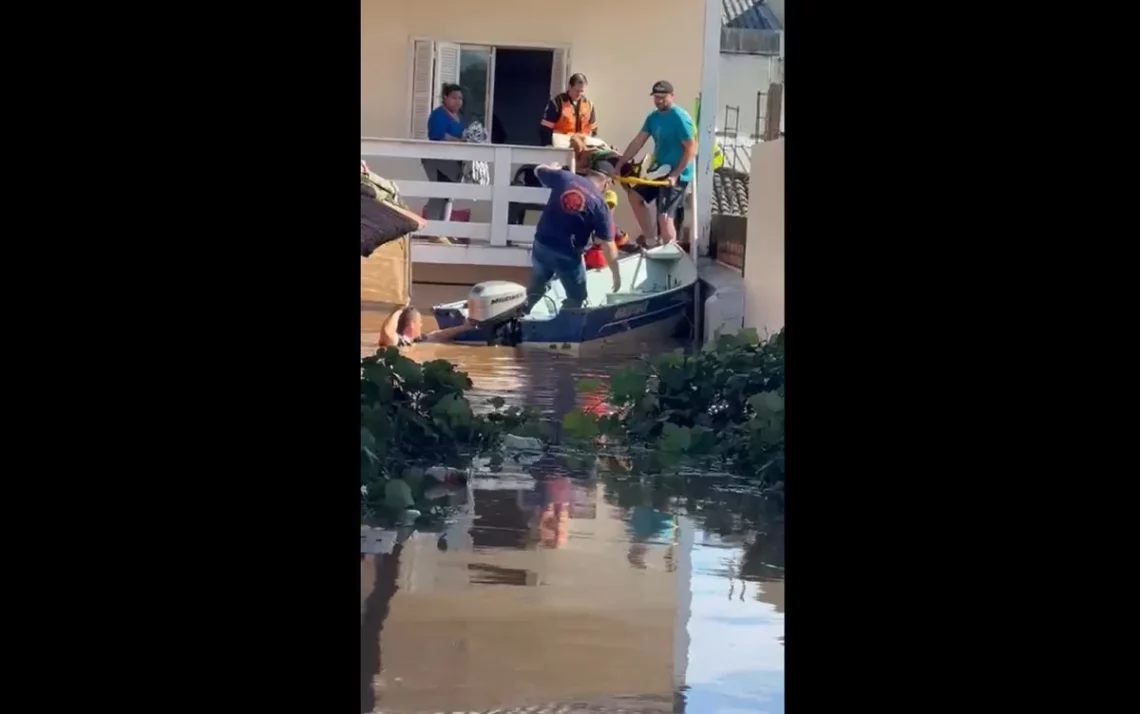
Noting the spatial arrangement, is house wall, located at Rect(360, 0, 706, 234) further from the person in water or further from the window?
the person in water

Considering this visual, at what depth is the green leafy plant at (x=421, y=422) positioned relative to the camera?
466cm

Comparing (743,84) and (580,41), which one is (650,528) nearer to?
(580,41)

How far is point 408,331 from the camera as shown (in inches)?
302

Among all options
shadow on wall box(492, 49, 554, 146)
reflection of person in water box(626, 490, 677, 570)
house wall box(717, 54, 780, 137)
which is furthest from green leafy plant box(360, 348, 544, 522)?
house wall box(717, 54, 780, 137)

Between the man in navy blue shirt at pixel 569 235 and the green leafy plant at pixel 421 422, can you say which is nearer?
the green leafy plant at pixel 421 422

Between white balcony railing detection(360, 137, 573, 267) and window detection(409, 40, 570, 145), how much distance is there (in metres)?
1.21

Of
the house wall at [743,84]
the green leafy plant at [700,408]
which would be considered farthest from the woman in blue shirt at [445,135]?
the green leafy plant at [700,408]

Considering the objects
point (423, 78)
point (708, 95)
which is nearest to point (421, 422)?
point (708, 95)

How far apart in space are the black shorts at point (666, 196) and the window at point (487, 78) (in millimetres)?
1913

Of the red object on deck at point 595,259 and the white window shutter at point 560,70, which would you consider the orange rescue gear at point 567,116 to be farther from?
the red object on deck at point 595,259

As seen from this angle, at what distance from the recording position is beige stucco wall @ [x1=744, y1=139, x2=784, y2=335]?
6566 millimetres

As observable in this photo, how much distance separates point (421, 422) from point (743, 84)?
739 cm
